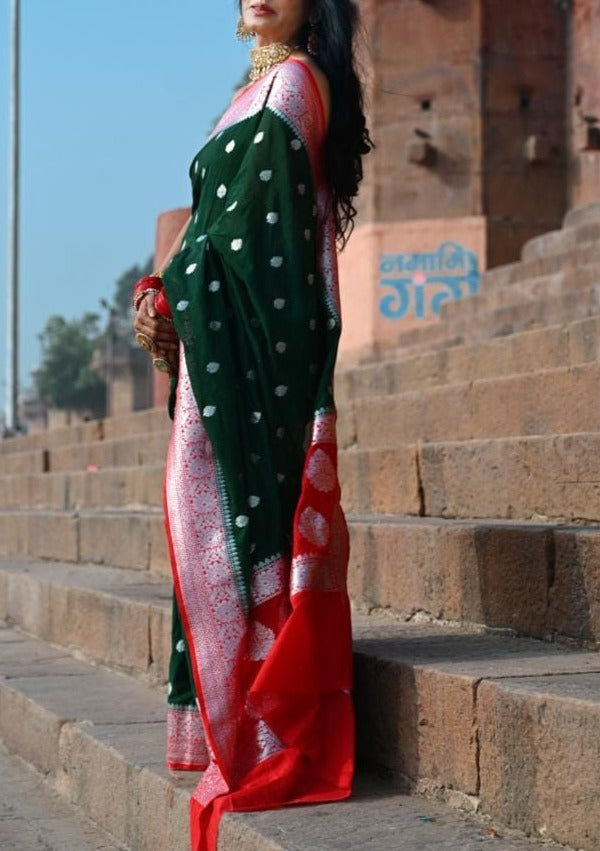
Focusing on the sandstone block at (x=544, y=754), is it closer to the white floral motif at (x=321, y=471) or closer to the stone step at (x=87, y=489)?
the white floral motif at (x=321, y=471)

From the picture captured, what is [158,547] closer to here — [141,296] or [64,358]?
[141,296]

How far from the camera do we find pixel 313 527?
3.39m

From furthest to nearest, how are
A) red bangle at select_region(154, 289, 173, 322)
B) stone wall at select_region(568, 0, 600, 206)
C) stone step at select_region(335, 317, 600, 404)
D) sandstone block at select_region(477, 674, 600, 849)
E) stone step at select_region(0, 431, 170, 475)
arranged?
stone wall at select_region(568, 0, 600, 206) → stone step at select_region(0, 431, 170, 475) → stone step at select_region(335, 317, 600, 404) → red bangle at select_region(154, 289, 173, 322) → sandstone block at select_region(477, 674, 600, 849)

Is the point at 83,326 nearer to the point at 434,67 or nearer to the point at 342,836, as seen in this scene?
the point at 434,67

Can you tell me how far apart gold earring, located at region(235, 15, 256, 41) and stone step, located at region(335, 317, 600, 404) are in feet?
9.72

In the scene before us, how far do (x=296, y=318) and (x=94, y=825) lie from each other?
181 cm

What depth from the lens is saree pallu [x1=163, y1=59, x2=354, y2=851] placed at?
11.0ft

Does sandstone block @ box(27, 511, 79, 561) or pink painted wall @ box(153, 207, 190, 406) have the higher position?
pink painted wall @ box(153, 207, 190, 406)

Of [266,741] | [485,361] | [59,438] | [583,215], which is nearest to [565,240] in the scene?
[583,215]

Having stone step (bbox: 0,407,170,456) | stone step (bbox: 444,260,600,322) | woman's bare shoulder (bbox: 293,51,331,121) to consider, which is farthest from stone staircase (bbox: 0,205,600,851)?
stone step (bbox: 0,407,170,456)

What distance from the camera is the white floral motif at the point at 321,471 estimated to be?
341 cm

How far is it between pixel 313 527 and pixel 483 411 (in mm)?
2876

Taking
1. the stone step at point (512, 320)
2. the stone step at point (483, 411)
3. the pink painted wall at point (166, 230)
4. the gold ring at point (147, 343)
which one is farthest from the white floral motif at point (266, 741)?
the pink painted wall at point (166, 230)

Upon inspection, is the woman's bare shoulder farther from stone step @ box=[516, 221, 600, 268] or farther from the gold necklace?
stone step @ box=[516, 221, 600, 268]
